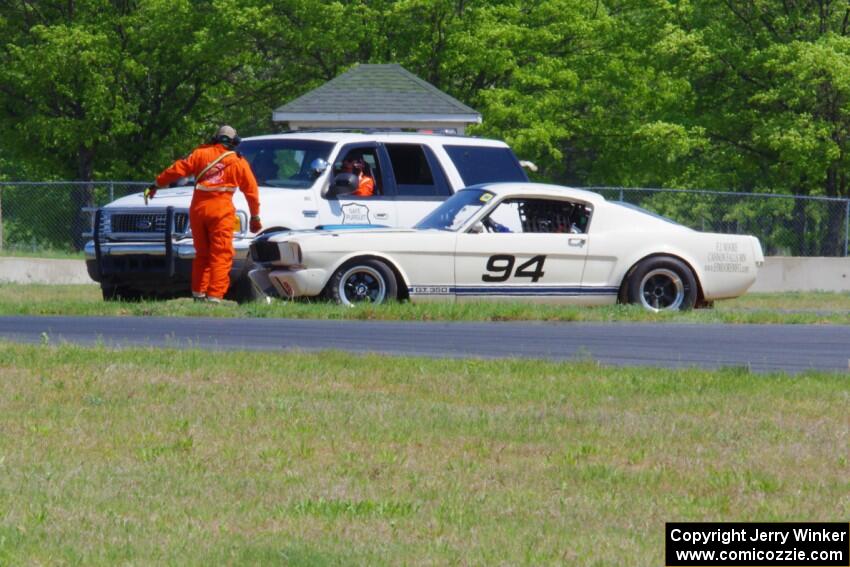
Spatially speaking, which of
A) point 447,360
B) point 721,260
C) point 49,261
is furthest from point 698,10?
point 447,360

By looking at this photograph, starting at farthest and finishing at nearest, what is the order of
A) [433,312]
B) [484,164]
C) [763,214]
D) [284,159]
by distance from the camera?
1. [763,214]
2. [484,164]
3. [284,159]
4. [433,312]

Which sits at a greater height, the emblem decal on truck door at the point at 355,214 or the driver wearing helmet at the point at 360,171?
the driver wearing helmet at the point at 360,171

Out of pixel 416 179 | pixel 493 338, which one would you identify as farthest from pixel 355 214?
pixel 493 338

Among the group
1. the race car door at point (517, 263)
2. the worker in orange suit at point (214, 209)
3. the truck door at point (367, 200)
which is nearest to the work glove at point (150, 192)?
the worker in orange suit at point (214, 209)

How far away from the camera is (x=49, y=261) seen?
25.0 m

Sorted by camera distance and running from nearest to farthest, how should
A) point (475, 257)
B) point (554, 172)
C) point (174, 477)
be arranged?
1. point (174, 477)
2. point (475, 257)
3. point (554, 172)

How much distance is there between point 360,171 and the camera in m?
17.1

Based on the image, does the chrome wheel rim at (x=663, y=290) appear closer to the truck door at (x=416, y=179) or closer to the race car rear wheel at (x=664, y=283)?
the race car rear wheel at (x=664, y=283)

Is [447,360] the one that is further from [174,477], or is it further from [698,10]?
[698,10]

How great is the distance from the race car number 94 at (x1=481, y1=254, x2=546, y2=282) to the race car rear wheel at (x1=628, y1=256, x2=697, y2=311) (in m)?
0.97

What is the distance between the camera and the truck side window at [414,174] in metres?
17.3

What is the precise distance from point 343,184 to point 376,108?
30.4ft

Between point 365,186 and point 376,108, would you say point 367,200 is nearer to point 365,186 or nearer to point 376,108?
point 365,186

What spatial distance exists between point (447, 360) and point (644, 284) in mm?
5529
